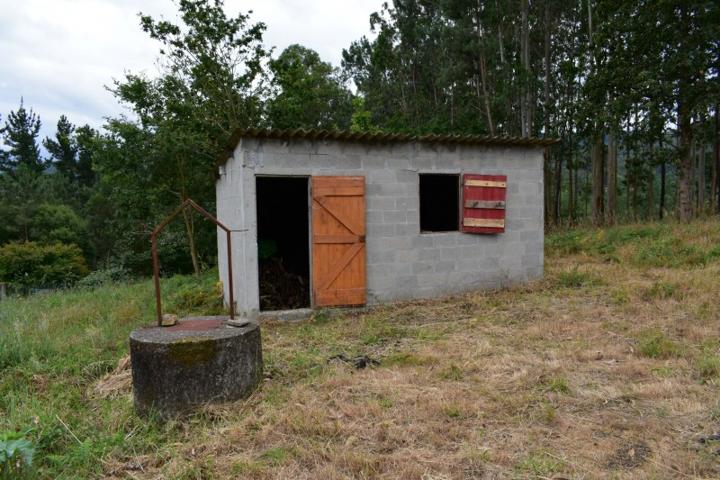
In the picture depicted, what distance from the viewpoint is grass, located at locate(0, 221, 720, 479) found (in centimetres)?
297

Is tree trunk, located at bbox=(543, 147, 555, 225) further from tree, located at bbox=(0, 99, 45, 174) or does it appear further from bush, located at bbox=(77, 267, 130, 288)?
tree, located at bbox=(0, 99, 45, 174)

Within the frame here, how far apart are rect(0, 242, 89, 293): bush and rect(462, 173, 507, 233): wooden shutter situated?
75.2ft

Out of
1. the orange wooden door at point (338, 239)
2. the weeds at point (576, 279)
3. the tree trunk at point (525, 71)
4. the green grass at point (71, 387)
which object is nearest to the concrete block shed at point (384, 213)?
the orange wooden door at point (338, 239)

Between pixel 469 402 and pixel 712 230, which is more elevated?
pixel 712 230

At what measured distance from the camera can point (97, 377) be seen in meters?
4.84

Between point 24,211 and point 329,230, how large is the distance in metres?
29.7

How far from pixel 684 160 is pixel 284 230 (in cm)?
1205

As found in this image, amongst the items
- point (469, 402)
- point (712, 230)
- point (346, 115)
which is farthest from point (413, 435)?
point (346, 115)

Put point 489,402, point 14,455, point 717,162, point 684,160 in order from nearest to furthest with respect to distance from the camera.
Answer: point 14,455 → point 489,402 → point 684,160 → point 717,162

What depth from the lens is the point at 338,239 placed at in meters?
7.13

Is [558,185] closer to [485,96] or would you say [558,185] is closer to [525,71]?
[485,96]

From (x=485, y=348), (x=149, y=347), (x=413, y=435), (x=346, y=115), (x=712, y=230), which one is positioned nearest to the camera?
(x=413, y=435)

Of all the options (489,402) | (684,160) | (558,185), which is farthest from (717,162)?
(489,402)

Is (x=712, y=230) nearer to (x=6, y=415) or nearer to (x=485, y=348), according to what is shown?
(x=485, y=348)
